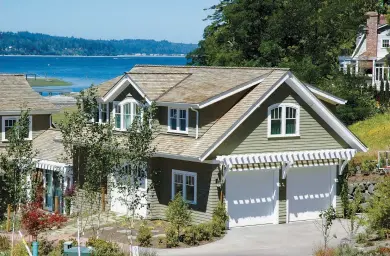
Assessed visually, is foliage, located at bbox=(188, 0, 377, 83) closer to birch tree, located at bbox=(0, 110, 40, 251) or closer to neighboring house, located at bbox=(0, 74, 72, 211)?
neighboring house, located at bbox=(0, 74, 72, 211)

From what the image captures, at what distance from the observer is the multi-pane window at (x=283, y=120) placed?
3819 centimetres

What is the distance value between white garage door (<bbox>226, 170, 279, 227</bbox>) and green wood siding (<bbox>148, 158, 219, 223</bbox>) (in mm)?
824

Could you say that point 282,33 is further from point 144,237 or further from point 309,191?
point 144,237

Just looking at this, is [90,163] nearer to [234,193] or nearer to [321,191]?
[234,193]

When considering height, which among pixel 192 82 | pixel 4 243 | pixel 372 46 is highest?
pixel 372 46

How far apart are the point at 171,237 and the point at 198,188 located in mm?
4031

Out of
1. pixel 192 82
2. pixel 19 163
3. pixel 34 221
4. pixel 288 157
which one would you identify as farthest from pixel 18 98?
pixel 34 221

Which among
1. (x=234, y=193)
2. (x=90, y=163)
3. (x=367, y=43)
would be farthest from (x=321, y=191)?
(x=367, y=43)

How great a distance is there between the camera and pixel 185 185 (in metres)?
37.8

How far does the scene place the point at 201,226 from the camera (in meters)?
34.9

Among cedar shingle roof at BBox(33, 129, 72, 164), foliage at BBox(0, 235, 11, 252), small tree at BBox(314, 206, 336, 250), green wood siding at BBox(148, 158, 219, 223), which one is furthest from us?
cedar shingle roof at BBox(33, 129, 72, 164)

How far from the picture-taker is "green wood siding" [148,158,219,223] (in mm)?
36719

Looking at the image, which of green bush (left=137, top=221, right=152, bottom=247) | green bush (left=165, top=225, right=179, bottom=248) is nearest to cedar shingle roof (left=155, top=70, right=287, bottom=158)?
green bush (left=165, top=225, right=179, bottom=248)

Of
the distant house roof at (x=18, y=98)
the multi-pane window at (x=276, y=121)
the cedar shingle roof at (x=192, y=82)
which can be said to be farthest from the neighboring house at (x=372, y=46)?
the multi-pane window at (x=276, y=121)
